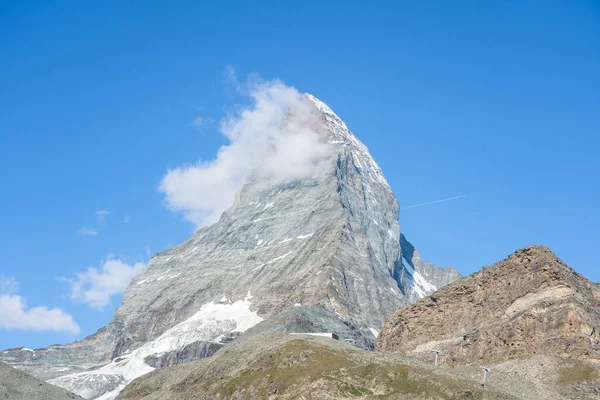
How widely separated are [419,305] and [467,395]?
76.6 metres

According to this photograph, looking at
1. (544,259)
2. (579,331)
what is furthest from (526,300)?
(579,331)

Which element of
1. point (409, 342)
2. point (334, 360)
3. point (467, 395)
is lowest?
point (467, 395)

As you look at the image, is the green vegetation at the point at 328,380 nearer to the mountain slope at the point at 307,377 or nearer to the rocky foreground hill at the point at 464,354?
the mountain slope at the point at 307,377

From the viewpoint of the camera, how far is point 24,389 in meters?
184

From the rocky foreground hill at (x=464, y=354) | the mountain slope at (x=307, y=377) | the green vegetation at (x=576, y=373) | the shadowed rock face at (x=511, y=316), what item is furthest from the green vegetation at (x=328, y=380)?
Answer: the shadowed rock face at (x=511, y=316)

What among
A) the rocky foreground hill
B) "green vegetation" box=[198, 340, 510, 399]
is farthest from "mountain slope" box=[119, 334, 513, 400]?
the rocky foreground hill

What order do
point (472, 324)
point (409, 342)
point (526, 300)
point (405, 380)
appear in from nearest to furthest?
point (405, 380), point (526, 300), point (472, 324), point (409, 342)

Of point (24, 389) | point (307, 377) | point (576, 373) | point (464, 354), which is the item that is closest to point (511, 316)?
point (464, 354)

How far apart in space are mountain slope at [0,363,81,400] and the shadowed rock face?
257 feet

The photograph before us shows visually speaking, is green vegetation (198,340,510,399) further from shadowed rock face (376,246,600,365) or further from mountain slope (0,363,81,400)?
mountain slope (0,363,81,400)

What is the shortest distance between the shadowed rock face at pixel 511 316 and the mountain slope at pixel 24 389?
78388 millimetres

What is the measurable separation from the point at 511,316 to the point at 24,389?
4326 inches

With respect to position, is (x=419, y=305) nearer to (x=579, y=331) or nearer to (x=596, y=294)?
(x=596, y=294)

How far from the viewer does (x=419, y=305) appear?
654 ft
